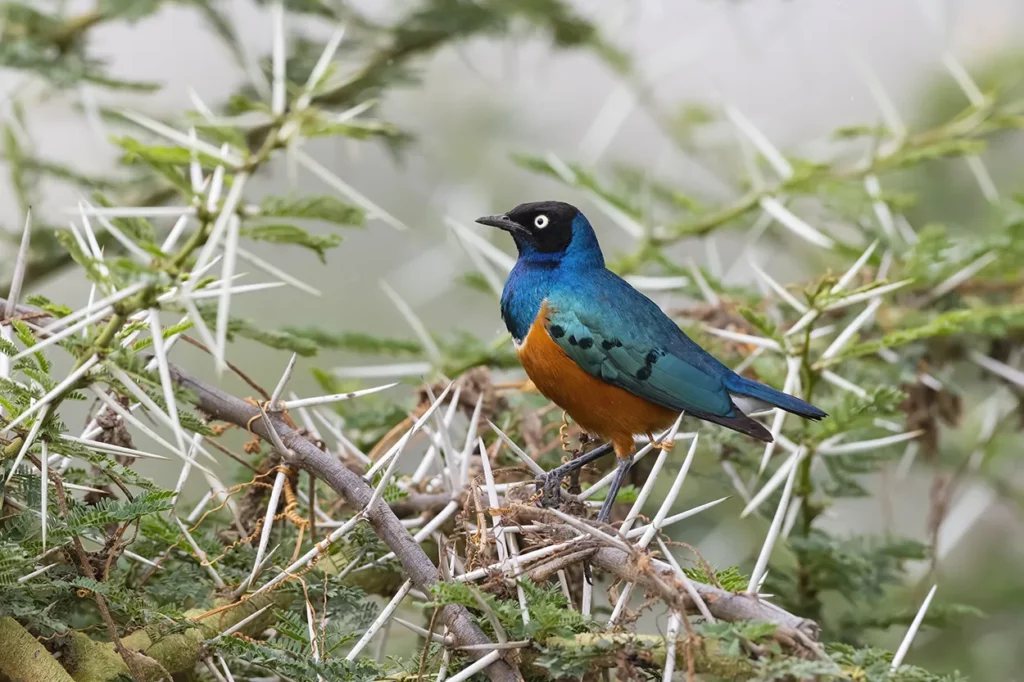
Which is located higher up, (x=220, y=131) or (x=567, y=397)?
(x=220, y=131)

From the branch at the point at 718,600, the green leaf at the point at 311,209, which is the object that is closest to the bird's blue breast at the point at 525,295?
the green leaf at the point at 311,209

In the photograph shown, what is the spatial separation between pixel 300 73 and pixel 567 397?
6.06ft

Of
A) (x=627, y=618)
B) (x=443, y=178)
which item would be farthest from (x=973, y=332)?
(x=443, y=178)

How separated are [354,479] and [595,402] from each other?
0.79 m

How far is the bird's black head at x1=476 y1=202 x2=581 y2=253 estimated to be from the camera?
2.79m

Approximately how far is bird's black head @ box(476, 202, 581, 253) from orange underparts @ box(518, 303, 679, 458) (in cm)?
34

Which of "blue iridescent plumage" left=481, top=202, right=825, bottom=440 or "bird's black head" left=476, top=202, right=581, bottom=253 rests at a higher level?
"bird's black head" left=476, top=202, right=581, bottom=253

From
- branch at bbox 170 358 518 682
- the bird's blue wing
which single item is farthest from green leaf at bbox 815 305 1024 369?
branch at bbox 170 358 518 682

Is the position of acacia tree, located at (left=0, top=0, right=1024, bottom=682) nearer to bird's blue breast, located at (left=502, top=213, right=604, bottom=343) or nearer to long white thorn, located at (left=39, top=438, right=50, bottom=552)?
long white thorn, located at (left=39, top=438, right=50, bottom=552)

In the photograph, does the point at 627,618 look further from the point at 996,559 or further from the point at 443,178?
the point at 443,178

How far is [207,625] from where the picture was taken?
180 centimetres

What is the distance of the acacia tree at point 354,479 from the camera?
1510 millimetres

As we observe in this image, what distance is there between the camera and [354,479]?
1.83 meters

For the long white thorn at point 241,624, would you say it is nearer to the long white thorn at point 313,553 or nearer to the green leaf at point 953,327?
the long white thorn at point 313,553
